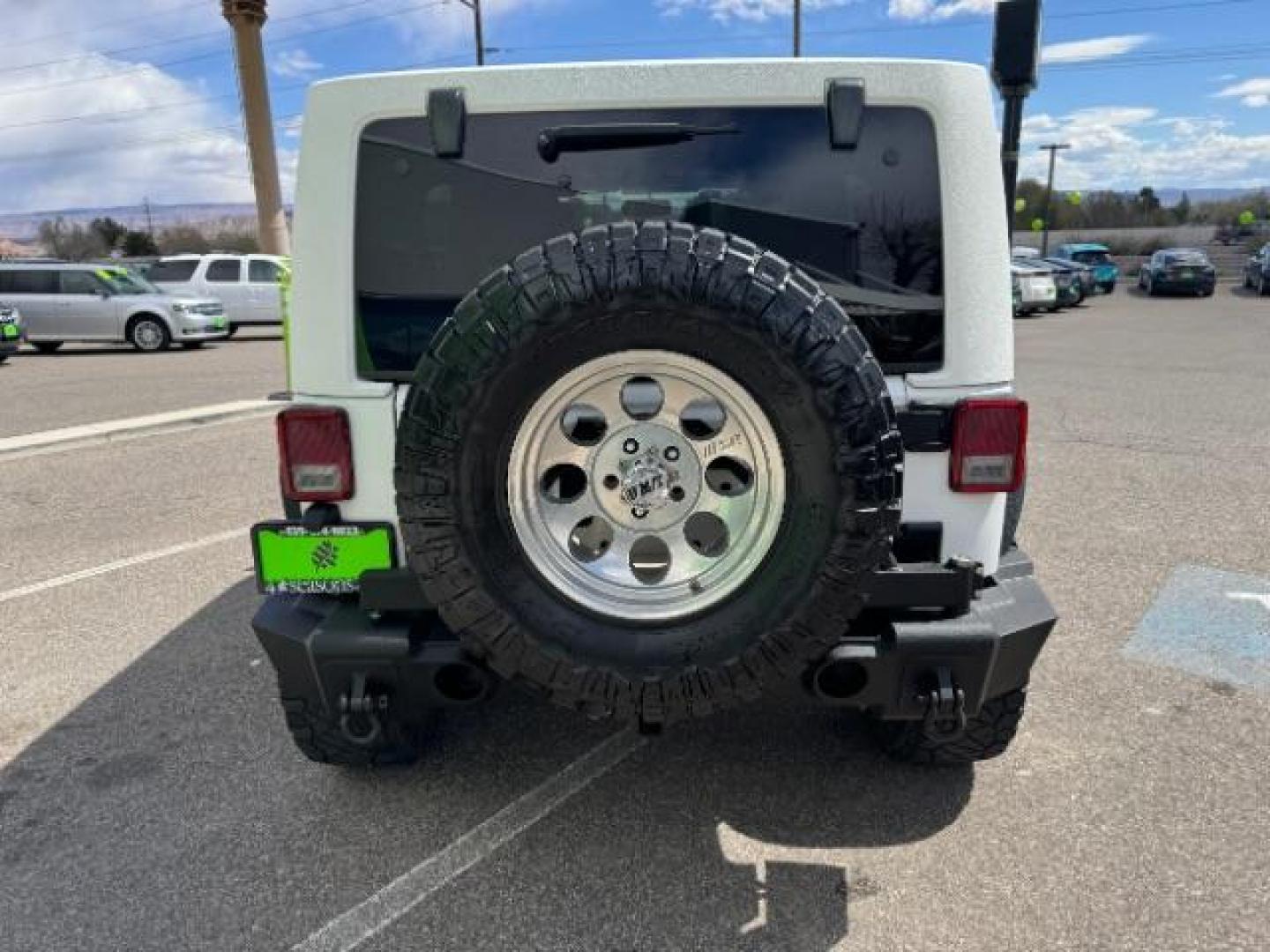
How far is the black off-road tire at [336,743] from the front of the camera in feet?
9.29

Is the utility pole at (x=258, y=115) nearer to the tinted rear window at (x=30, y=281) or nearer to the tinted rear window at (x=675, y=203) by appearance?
the tinted rear window at (x=30, y=281)

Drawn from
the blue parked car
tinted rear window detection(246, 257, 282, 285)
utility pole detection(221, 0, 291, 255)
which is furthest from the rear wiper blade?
the blue parked car

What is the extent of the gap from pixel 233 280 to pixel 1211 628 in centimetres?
2131

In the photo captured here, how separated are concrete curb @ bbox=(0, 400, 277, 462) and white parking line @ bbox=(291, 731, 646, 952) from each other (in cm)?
669

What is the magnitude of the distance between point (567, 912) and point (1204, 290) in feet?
117

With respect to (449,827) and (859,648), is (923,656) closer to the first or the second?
(859,648)

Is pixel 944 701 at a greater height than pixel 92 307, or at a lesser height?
lesser

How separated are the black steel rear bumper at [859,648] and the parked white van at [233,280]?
2030 cm

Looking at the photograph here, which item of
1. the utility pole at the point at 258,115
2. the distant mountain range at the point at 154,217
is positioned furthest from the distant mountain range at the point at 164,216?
the utility pole at the point at 258,115

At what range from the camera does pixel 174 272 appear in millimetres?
21234

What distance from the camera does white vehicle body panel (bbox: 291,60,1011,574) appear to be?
2385 millimetres

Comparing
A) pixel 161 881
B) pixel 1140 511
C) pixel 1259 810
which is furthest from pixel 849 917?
pixel 1140 511

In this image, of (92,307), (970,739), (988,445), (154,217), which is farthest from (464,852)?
(154,217)

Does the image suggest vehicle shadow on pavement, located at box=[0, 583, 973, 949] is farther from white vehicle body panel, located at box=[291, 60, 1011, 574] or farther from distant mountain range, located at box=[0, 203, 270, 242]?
distant mountain range, located at box=[0, 203, 270, 242]
